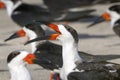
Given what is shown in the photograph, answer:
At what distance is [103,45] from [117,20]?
1.13m

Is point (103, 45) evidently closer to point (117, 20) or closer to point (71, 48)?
point (117, 20)

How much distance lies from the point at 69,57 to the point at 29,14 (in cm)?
618

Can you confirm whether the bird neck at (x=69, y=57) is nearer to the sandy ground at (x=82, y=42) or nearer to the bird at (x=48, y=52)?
the bird at (x=48, y=52)

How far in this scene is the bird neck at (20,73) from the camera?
10.3 metres

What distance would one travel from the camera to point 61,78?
10.8 m

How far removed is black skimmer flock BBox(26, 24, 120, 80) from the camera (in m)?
9.93

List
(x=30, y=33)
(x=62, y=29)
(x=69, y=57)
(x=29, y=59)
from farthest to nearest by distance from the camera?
(x=30, y=33) < (x=62, y=29) < (x=69, y=57) < (x=29, y=59)

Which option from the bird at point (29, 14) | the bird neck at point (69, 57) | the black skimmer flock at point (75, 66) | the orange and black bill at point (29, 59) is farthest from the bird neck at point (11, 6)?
the orange and black bill at point (29, 59)

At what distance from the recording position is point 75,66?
33.8 feet

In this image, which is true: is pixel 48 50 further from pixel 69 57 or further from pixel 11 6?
pixel 11 6

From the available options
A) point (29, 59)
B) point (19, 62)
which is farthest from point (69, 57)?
point (19, 62)

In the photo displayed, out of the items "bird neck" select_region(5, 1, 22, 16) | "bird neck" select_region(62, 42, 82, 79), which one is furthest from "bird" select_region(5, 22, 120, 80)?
"bird neck" select_region(5, 1, 22, 16)

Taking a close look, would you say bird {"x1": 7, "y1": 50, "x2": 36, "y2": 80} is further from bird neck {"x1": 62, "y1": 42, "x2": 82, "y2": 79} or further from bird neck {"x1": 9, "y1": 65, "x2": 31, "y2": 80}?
bird neck {"x1": 62, "y1": 42, "x2": 82, "y2": 79}

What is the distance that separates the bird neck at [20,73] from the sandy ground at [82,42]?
98cm
